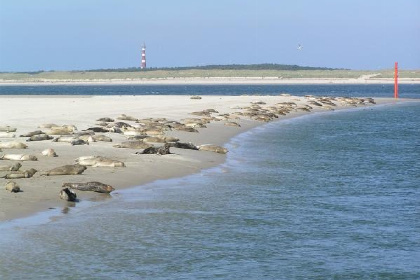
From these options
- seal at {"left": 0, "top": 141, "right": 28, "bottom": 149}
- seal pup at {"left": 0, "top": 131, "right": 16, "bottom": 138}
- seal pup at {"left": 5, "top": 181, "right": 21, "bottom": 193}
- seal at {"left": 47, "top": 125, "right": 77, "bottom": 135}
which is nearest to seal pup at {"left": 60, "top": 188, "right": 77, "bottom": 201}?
seal pup at {"left": 5, "top": 181, "right": 21, "bottom": 193}

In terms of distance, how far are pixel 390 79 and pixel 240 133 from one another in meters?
125

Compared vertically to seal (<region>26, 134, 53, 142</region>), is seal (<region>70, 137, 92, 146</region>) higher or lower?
lower

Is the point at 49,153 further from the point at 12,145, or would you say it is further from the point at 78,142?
the point at 78,142

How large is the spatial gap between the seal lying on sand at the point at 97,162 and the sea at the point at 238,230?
1.22 m

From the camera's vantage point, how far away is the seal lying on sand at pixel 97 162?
14.6 m

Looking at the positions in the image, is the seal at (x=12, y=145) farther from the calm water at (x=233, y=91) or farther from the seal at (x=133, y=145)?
the calm water at (x=233, y=91)

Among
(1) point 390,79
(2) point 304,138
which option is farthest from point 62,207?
(1) point 390,79

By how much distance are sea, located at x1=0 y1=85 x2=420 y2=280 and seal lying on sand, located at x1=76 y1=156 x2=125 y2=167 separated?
1.22 metres

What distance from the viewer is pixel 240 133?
26953mm

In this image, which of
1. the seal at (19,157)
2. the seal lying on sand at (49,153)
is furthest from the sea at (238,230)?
the seal lying on sand at (49,153)

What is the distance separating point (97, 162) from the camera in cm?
1470

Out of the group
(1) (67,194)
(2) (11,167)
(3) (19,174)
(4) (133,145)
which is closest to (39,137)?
(4) (133,145)

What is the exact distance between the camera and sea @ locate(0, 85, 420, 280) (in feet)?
27.7

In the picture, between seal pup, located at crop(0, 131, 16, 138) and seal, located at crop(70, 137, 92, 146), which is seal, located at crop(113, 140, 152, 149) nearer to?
seal, located at crop(70, 137, 92, 146)
